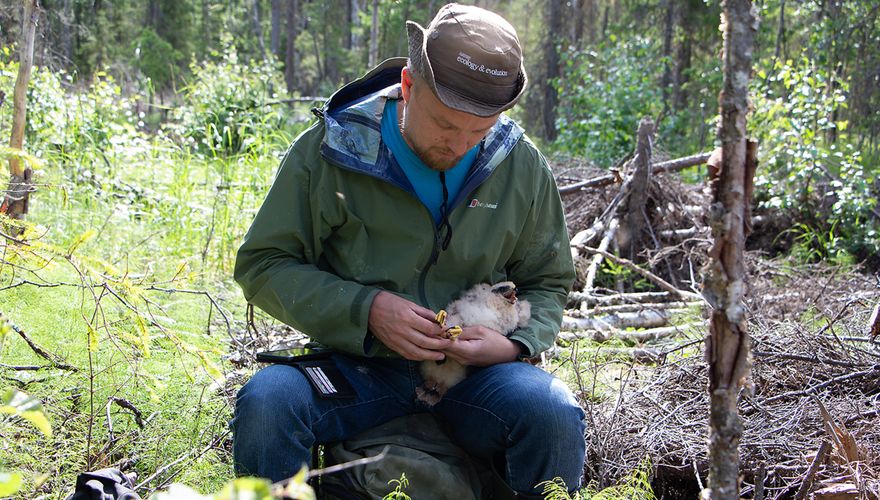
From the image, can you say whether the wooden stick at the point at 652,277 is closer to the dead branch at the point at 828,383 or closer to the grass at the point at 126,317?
the dead branch at the point at 828,383

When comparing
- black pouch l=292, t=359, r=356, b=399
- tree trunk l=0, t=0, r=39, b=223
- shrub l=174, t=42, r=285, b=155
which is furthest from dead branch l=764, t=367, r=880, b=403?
shrub l=174, t=42, r=285, b=155

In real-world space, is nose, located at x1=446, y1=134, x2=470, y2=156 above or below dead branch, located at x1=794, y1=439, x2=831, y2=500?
above

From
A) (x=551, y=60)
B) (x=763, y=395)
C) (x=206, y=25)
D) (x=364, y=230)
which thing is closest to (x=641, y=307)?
(x=763, y=395)

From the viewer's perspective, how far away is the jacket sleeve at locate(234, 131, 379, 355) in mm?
2490

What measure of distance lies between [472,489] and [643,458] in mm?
760

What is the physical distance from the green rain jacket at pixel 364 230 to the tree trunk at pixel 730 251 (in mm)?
1129

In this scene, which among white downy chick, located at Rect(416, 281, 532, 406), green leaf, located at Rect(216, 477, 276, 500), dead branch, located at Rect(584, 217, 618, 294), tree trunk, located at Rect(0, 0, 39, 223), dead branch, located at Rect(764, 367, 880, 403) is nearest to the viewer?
green leaf, located at Rect(216, 477, 276, 500)

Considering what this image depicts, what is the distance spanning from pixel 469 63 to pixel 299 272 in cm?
88

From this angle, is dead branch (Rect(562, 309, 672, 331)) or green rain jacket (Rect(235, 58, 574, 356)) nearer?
green rain jacket (Rect(235, 58, 574, 356))

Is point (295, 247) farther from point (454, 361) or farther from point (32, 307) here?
point (32, 307)

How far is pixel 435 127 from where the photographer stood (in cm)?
251

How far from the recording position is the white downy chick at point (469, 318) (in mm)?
2631

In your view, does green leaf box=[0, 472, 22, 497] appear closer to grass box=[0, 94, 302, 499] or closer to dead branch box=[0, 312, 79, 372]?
grass box=[0, 94, 302, 499]

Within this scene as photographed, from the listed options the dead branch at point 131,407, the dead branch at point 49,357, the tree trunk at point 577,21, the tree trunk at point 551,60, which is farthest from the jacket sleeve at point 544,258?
the tree trunk at point 577,21
